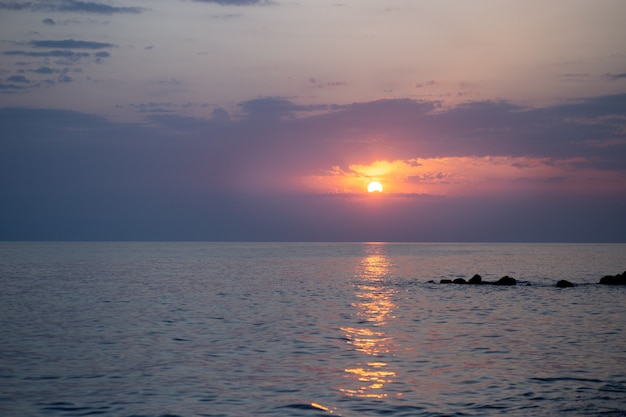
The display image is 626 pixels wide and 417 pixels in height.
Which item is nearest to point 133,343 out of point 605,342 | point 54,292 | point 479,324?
point 479,324

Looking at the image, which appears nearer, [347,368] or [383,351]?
[347,368]

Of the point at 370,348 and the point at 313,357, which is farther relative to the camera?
the point at 370,348

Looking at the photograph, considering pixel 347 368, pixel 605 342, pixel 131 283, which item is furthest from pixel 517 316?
pixel 131 283

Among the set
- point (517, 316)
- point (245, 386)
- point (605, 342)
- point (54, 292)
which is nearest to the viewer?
point (245, 386)

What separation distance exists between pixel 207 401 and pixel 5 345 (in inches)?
592

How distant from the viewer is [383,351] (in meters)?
26.9

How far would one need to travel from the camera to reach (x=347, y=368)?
2330cm

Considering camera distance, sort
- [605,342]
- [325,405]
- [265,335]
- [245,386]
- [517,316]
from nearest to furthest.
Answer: [325,405], [245,386], [605,342], [265,335], [517,316]

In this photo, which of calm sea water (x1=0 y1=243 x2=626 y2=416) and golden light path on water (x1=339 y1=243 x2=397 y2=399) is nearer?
calm sea water (x1=0 y1=243 x2=626 y2=416)

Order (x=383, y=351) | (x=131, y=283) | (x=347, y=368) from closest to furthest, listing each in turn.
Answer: (x=347, y=368)
(x=383, y=351)
(x=131, y=283)

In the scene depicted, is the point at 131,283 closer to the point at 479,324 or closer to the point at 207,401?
the point at 479,324

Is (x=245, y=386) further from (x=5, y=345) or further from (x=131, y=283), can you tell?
(x=131, y=283)

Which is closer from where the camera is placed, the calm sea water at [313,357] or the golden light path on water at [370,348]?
the calm sea water at [313,357]

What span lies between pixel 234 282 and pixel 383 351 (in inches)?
1938
